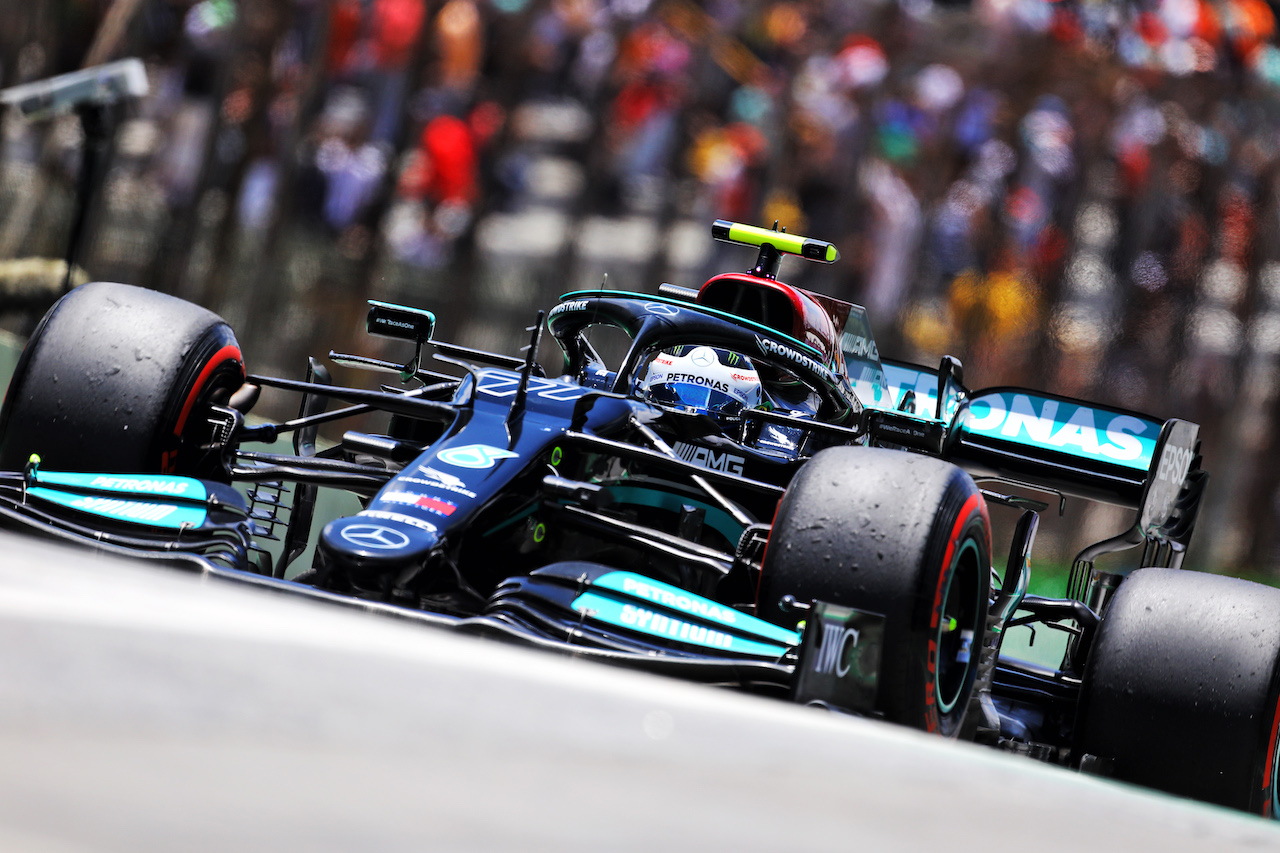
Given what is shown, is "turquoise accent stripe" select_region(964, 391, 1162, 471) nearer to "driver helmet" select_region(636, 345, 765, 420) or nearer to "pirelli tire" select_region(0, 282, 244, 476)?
"driver helmet" select_region(636, 345, 765, 420)

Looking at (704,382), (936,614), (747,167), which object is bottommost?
(936,614)

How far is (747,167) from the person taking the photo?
47.4 ft

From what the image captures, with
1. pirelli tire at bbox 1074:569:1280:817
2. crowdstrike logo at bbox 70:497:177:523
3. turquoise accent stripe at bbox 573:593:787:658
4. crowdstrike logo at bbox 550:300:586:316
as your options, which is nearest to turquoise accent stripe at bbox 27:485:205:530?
crowdstrike logo at bbox 70:497:177:523

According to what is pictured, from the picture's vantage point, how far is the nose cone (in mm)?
3324

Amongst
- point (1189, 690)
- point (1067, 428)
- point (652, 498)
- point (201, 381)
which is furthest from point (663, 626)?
point (1067, 428)

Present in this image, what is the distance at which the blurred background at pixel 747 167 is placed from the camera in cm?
1334

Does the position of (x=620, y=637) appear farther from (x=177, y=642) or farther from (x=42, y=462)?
(x=42, y=462)

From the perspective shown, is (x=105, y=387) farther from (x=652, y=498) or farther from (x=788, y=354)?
(x=788, y=354)

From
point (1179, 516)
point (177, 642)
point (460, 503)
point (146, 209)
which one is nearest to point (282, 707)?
point (177, 642)

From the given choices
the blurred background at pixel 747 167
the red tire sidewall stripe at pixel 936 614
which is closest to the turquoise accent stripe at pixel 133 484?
the red tire sidewall stripe at pixel 936 614

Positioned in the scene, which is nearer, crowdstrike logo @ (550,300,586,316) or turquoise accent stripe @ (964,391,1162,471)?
crowdstrike logo @ (550,300,586,316)

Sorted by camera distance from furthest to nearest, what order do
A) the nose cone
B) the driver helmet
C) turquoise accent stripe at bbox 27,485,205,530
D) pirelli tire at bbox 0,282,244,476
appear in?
the driver helmet, pirelli tire at bbox 0,282,244,476, turquoise accent stripe at bbox 27,485,205,530, the nose cone

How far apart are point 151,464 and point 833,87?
1133 centimetres

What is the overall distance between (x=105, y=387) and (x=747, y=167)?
11.1 metres
